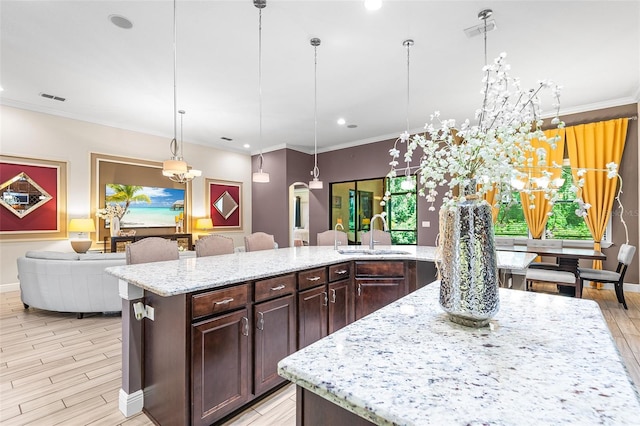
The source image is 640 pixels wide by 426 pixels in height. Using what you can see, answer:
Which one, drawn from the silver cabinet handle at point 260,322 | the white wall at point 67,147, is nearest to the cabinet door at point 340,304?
the silver cabinet handle at point 260,322

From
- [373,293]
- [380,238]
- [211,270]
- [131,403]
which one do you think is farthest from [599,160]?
[131,403]

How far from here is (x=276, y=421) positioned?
6.26ft

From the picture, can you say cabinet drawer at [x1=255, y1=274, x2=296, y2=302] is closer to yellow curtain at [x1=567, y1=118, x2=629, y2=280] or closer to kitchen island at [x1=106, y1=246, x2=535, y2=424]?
kitchen island at [x1=106, y1=246, x2=535, y2=424]

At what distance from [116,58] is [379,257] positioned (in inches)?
151

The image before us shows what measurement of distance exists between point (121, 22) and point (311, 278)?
3079 mm

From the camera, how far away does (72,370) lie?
2521 mm

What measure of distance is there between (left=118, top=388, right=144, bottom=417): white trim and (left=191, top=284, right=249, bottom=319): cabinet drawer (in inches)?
34.1

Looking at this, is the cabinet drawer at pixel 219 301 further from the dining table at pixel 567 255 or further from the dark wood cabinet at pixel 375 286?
the dining table at pixel 567 255

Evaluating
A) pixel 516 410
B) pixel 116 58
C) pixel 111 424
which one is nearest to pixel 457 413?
pixel 516 410

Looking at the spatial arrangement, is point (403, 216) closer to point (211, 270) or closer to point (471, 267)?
point (211, 270)

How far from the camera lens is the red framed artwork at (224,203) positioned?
24.6 ft

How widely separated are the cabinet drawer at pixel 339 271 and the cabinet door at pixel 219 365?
97 cm

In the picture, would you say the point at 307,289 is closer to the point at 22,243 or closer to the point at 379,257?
the point at 379,257

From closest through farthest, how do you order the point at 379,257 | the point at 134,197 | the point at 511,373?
the point at 511,373
the point at 379,257
the point at 134,197
